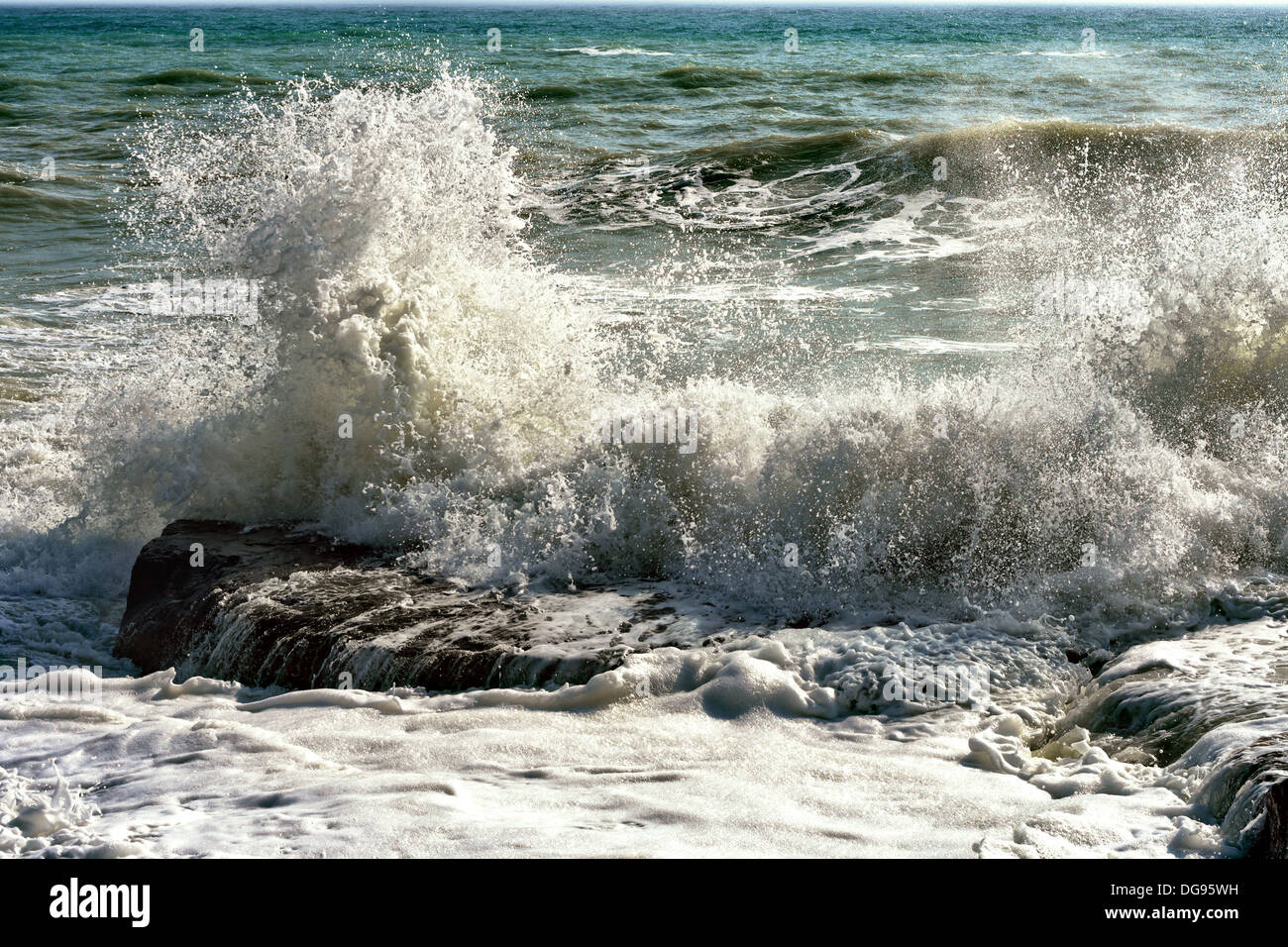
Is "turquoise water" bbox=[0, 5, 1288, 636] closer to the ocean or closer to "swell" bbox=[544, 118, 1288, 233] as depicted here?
the ocean

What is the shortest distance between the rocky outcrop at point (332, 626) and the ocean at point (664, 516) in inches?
2.9

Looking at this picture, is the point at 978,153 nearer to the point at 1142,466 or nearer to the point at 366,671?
the point at 1142,466

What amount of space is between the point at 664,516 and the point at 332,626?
1658 mm

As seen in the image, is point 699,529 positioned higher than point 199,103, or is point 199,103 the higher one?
point 199,103

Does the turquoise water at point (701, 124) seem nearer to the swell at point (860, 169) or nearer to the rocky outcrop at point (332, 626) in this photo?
the swell at point (860, 169)

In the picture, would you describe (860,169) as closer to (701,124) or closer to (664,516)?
(701,124)

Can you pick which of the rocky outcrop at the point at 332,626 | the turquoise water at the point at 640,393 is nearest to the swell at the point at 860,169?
the turquoise water at the point at 640,393

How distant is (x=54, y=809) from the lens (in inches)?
139

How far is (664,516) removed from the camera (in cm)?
566

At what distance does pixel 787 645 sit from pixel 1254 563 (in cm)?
211

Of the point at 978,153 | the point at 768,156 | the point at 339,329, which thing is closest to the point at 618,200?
the point at 768,156

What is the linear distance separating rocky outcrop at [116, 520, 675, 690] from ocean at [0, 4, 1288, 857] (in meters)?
0.07

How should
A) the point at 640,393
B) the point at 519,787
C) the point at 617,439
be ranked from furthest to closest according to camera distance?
the point at 640,393 < the point at 617,439 < the point at 519,787

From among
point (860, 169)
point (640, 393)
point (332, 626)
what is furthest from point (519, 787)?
point (860, 169)
